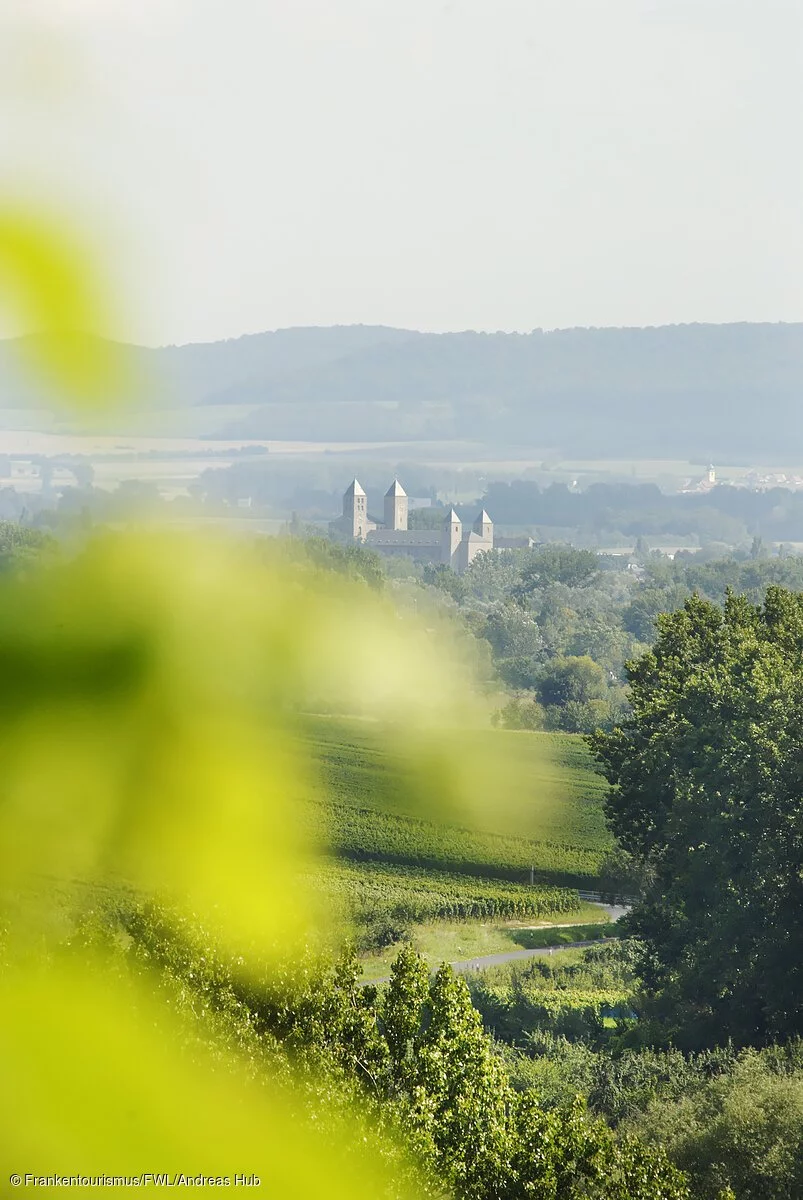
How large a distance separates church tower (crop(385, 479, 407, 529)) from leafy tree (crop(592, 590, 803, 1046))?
76.5m

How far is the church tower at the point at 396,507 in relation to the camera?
9981 centimetres

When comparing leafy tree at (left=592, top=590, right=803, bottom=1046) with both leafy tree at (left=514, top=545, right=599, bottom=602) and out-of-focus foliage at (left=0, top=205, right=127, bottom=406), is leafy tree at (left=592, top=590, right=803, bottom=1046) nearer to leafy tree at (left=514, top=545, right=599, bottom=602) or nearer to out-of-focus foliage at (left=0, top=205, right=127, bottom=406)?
out-of-focus foliage at (left=0, top=205, right=127, bottom=406)

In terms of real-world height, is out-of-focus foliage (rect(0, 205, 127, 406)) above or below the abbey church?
above

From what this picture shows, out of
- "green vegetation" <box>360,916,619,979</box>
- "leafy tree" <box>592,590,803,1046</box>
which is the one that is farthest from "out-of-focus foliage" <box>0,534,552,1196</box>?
"green vegetation" <box>360,916,619,979</box>

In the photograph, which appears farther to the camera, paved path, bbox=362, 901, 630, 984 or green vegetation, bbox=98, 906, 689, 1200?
paved path, bbox=362, 901, 630, 984

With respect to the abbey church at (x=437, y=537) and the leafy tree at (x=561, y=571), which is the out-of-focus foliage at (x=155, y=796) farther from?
the abbey church at (x=437, y=537)

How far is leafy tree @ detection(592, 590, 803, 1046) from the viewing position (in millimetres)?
17000

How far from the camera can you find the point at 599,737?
2056cm

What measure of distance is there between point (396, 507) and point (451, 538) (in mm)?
6027

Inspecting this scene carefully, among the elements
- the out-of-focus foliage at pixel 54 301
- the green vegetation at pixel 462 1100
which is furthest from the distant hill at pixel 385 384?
the green vegetation at pixel 462 1100

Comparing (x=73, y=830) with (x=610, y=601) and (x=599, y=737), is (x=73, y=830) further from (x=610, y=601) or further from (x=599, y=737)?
(x=610, y=601)

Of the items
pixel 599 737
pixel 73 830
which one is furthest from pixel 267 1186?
pixel 599 737

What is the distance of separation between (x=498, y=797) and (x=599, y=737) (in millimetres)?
20080

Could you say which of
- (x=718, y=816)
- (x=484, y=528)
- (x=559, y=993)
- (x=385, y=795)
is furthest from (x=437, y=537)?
(x=385, y=795)
